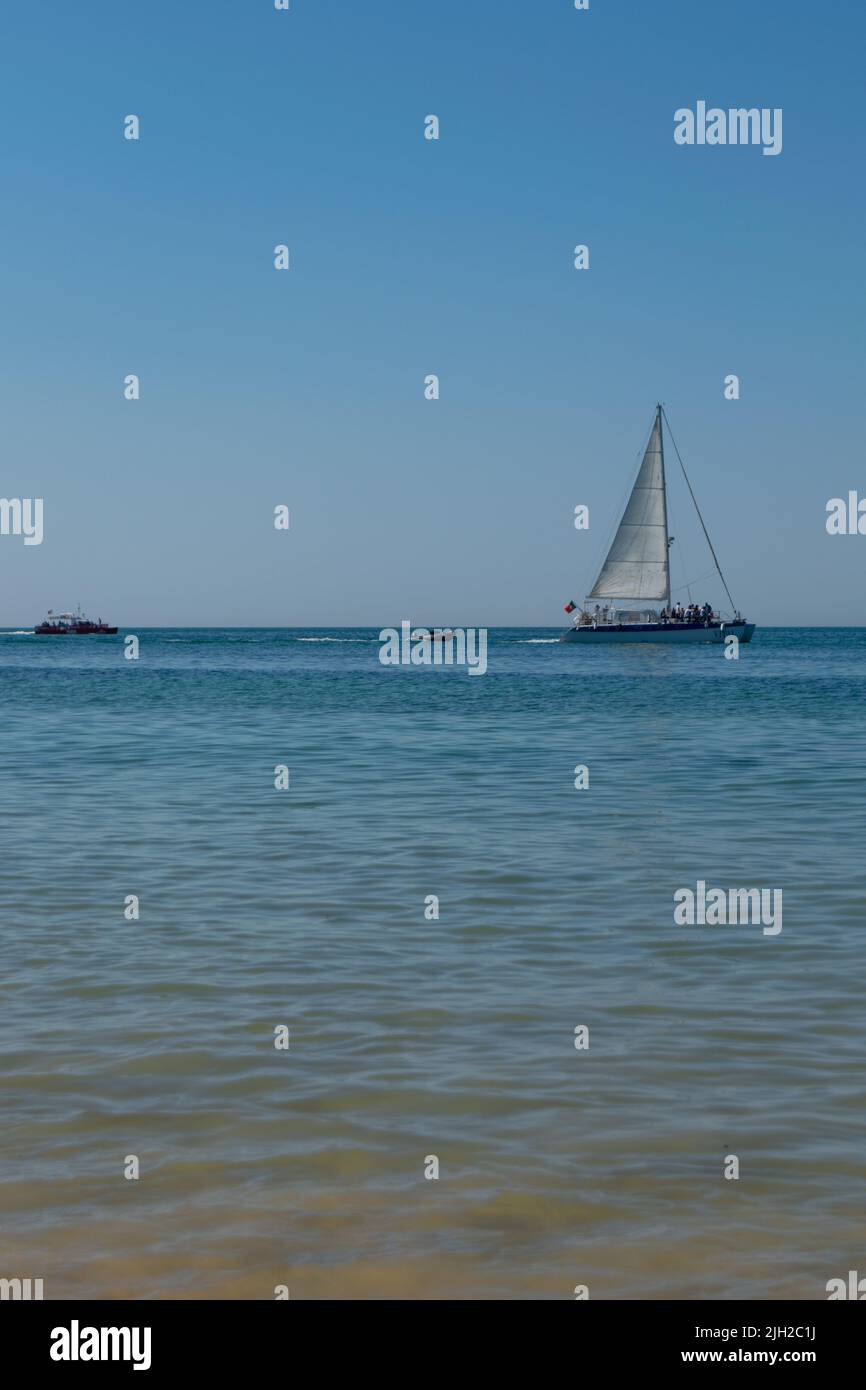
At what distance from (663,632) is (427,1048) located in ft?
358

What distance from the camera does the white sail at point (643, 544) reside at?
108 meters

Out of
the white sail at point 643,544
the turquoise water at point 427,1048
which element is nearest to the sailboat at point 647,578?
the white sail at point 643,544

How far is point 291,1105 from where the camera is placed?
8.09 m

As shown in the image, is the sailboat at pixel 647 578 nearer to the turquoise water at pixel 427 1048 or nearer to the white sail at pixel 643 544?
the white sail at pixel 643 544

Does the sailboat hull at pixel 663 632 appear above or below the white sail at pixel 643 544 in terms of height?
below

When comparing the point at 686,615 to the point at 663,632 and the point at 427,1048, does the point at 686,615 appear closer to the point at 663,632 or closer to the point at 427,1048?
the point at 663,632

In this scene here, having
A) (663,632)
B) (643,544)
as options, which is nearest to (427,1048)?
(643,544)

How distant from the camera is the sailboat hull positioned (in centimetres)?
11594

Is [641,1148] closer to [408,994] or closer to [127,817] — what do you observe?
[408,994]

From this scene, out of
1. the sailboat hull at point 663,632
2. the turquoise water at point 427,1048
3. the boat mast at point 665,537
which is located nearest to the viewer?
the turquoise water at point 427,1048

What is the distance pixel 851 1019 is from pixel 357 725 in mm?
32929

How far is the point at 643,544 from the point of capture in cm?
11056

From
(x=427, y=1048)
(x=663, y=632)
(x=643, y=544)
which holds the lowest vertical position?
(x=427, y=1048)

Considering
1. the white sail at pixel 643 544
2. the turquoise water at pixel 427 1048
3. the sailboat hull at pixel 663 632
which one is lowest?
the turquoise water at pixel 427 1048
